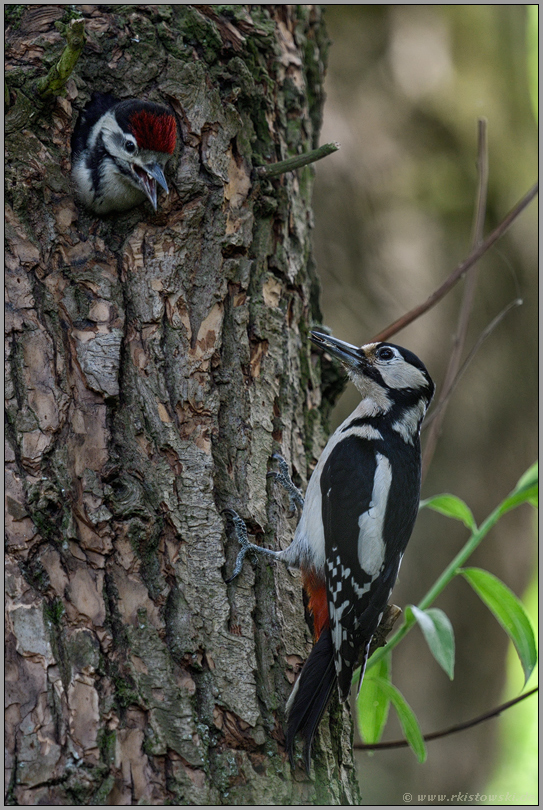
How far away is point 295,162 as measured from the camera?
8.08ft

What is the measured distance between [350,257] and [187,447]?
318cm

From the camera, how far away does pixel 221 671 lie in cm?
194

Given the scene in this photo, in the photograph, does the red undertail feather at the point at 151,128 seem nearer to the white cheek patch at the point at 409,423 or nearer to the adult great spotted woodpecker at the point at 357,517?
the adult great spotted woodpecker at the point at 357,517

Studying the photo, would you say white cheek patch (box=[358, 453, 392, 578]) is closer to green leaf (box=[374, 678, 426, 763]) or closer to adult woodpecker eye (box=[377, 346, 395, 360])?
green leaf (box=[374, 678, 426, 763])

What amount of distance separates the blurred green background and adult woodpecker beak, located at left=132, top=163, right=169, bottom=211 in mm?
2666

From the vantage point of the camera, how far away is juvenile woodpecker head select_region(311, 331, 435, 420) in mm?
3012

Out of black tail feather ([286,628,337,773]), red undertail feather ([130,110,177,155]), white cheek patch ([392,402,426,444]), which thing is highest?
red undertail feather ([130,110,177,155])

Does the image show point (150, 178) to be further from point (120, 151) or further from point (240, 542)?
point (240, 542)

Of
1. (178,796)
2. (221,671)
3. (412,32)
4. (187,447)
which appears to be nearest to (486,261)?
(412,32)

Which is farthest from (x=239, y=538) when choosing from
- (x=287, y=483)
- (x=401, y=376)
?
(x=401, y=376)

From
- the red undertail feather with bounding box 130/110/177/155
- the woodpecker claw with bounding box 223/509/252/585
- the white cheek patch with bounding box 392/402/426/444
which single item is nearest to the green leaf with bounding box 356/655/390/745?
the woodpecker claw with bounding box 223/509/252/585

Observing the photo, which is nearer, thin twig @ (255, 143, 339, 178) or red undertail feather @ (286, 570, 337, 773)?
red undertail feather @ (286, 570, 337, 773)

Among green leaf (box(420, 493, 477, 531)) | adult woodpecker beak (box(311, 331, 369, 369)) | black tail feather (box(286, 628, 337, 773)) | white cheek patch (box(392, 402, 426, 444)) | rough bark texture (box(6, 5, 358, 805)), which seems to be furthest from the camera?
white cheek patch (box(392, 402, 426, 444))

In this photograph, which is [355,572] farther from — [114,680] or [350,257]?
[350,257]
